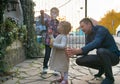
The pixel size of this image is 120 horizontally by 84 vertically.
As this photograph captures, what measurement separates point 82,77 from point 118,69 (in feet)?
3.93

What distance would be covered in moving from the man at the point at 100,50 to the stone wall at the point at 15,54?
200 centimetres

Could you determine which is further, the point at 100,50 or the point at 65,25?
the point at 65,25

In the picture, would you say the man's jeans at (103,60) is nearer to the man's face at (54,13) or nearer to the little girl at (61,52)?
the little girl at (61,52)

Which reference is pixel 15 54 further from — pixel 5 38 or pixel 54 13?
pixel 54 13

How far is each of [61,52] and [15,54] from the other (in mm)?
2331

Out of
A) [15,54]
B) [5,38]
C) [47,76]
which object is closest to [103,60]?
[47,76]

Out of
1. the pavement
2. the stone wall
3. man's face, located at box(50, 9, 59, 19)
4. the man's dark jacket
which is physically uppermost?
man's face, located at box(50, 9, 59, 19)

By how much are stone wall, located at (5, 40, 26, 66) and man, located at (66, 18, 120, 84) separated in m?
2.00

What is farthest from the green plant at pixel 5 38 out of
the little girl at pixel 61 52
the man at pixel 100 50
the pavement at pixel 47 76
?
the man at pixel 100 50

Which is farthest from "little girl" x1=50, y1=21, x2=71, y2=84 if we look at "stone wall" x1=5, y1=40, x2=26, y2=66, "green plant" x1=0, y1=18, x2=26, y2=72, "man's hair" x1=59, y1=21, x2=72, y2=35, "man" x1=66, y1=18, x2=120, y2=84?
"stone wall" x1=5, y1=40, x2=26, y2=66

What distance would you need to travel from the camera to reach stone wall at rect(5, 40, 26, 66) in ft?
20.2

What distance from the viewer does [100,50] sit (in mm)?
4348

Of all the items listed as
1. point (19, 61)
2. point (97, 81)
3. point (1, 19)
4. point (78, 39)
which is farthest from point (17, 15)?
point (97, 81)

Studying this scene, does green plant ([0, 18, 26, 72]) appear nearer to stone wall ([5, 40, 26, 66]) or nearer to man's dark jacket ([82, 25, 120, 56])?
stone wall ([5, 40, 26, 66])
